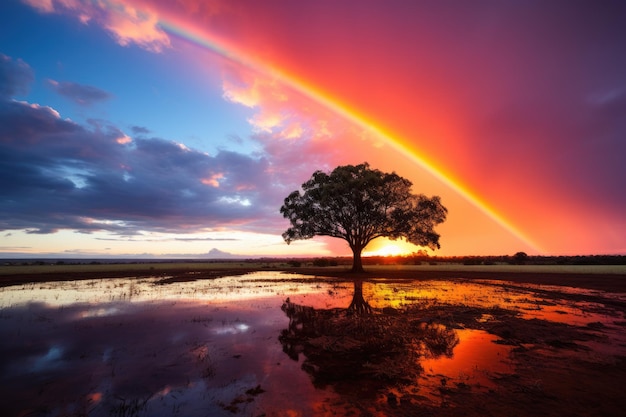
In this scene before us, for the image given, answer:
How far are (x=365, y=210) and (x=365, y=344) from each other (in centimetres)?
3979

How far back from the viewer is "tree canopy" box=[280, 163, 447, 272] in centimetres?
4912

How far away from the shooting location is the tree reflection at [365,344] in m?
8.07

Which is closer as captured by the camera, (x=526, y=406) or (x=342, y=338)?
(x=526, y=406)

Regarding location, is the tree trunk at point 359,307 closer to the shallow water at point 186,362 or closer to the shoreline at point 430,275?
the shallow water at point 186,362

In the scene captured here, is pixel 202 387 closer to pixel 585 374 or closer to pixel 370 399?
pixel 370 399

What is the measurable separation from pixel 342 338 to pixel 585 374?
22.9 feet

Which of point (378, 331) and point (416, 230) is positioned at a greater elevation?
point (416, 230)

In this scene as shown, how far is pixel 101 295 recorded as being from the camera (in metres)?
24.5

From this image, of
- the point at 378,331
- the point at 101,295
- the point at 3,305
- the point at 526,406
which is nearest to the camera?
the point at 526,406

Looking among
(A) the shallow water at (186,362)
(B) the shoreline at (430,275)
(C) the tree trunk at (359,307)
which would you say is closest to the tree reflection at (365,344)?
(C) the tree trunk at (359,307)

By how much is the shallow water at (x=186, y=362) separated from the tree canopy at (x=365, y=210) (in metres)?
31.3

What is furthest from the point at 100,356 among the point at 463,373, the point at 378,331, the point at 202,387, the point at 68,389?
the point at 463,373

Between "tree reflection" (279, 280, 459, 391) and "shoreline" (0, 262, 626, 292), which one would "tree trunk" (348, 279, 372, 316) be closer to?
"tree reflection" (279, 280, 459, 391)

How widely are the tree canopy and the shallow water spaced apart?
3132 centimetres
